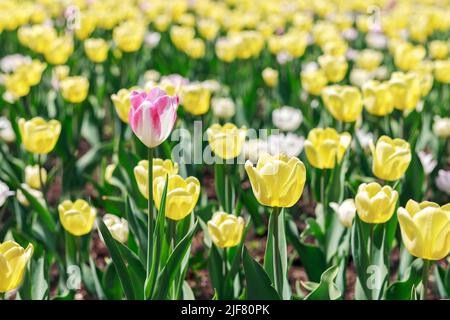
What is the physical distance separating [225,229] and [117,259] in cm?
35

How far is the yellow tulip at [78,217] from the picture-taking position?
233 cm

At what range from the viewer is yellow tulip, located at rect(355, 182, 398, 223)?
6.54ft

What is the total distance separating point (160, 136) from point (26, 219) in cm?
140

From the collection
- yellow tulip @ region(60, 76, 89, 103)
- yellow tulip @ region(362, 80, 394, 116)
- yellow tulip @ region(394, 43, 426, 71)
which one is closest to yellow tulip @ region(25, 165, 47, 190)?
yellow tulip @ region(60, 76, 89, 103)

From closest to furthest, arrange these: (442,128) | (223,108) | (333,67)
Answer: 1. (442,128)
2. (223,108)
3. (333,67)

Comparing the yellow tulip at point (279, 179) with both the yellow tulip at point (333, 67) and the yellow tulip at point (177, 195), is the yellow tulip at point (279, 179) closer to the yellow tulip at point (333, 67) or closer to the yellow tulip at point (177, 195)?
the yellow tulip at point (177, 195)

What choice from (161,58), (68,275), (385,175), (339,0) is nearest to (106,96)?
(161,58)

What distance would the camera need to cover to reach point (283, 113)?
367cm

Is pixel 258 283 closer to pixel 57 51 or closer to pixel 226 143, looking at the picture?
pixel 226 143

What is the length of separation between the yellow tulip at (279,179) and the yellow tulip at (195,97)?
1.33 meters

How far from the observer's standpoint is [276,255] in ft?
6.45

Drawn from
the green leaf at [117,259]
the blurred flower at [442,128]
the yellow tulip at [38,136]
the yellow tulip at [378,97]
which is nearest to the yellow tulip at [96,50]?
the yellow tulip at [38,136]

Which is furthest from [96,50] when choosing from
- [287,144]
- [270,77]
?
[287,144]

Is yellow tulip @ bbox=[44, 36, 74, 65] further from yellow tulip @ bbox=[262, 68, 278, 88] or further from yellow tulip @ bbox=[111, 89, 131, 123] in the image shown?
yellow tulip @ bbox=[111, 89, 131, 123]
